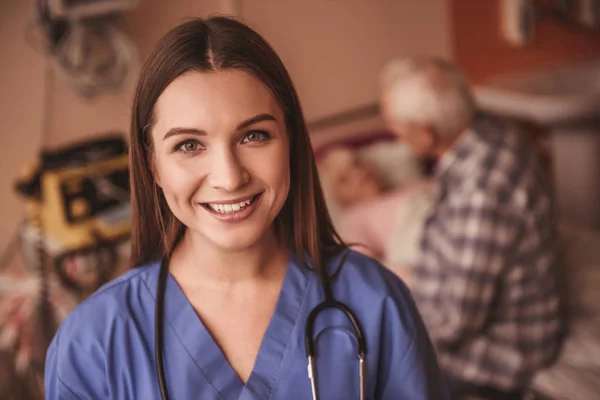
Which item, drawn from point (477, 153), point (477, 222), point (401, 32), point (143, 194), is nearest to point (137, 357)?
point (143, 194)

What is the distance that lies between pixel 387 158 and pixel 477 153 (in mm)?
891

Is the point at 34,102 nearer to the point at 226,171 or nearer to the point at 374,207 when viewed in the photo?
the point at 374,207

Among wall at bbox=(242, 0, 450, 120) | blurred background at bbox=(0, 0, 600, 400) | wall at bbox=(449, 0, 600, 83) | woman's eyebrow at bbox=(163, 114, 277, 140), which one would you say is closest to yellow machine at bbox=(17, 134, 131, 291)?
blurred background at bbox=(0, 0, 600, 400)

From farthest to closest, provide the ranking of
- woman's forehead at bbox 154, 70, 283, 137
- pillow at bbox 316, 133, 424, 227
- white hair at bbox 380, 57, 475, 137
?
1. pillow at bbox 316, 133, 424, 227
2. white hair at bbox 380, 57, 475, 137
3. woman's forehead at bbox 154, 70, 283, 137

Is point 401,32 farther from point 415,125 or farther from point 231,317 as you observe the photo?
point 231,317

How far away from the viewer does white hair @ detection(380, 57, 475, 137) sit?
156 centimetres

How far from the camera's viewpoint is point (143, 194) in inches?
32.0

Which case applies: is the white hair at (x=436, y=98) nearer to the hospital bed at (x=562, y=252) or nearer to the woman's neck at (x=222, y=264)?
the hospital bed at (x=562, y=252)

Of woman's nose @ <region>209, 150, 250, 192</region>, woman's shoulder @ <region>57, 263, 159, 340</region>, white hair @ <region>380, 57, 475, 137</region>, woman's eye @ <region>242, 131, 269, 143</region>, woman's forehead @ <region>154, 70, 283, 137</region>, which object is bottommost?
woman's shoulder @ <region>57, 263, 159, 340</region>

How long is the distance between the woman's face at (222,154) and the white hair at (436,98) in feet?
2.78

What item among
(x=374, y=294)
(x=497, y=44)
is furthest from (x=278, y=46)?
(x=497, y=44)

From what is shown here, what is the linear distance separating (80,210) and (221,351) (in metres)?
1.03

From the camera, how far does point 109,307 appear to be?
2.71ft

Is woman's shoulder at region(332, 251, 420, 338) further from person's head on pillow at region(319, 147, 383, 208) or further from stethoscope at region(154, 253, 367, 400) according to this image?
→ person's head on pillow at region(319, 147, 383, 208)
